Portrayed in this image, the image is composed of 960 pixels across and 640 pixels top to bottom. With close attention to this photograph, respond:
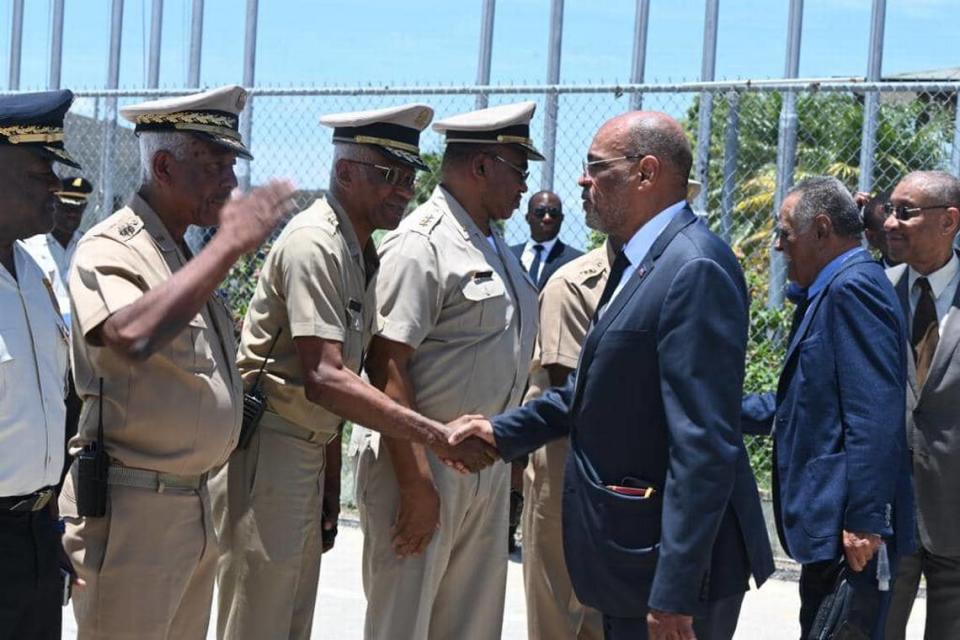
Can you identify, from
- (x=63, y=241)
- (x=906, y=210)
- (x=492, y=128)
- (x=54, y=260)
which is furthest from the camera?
(x=63, y=241)

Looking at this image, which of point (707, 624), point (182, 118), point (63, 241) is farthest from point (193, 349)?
point (63, 241)

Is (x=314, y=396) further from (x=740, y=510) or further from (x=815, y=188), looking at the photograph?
(x=815, y=188)

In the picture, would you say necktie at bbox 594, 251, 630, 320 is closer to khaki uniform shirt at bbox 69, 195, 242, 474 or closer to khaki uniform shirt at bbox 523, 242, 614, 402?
khaki uniform shirt at bbox 69, 195, 242, 474

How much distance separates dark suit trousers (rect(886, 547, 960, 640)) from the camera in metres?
5.52

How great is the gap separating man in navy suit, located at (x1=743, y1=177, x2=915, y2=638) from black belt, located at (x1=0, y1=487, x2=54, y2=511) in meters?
2.37

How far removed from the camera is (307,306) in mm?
4762

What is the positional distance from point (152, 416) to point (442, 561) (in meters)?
1.35

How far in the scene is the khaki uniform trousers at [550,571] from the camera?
5.94m

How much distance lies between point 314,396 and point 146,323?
103 cm

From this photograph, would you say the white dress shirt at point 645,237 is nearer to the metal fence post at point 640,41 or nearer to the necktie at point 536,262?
the necktie at point 536,262

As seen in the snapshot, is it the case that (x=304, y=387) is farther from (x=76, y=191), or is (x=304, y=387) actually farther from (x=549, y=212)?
(x=549, y=212)

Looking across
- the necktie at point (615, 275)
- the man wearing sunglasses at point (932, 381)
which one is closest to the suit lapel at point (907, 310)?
the man wearing sunglasses at point (932, 381)

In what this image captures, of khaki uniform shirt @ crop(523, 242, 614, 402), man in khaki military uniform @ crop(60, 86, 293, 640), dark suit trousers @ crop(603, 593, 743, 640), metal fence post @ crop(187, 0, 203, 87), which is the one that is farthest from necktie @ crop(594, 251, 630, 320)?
metal fence post @ crop(187, 0, 203, 87)

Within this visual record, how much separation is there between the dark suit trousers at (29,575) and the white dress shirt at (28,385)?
100 millimetres
